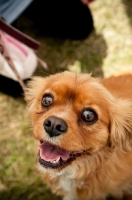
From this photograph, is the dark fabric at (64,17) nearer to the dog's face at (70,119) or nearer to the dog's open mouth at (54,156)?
the dog's face at (70,119)

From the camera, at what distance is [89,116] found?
1.39 meters

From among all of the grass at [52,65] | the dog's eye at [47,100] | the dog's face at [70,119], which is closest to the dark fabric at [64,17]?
the grass at [52,65]

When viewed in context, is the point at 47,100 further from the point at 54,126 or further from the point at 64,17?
the point at 64,17

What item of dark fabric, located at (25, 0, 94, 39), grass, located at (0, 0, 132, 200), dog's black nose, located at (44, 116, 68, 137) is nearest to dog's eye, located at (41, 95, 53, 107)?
dog's black nose, located at (44, 116, 68, 137)

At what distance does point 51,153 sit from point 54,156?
18 millimetres

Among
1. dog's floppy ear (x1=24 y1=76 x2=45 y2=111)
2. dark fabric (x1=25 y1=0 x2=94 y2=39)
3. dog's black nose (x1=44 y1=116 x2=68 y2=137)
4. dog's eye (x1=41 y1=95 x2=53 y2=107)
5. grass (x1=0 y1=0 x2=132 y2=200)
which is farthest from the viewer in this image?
dark fabric (x1=25 y1=0 x2=94 y2=39)

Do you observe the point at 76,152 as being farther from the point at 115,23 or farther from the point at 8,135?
the point at 115,23

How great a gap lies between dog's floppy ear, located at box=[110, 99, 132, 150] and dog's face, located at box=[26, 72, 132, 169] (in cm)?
2

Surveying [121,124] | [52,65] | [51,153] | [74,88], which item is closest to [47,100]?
[74,88]

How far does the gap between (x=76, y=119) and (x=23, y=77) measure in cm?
103

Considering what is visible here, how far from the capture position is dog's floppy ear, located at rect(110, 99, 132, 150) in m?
1.50

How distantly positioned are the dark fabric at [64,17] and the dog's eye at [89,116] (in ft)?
4.66

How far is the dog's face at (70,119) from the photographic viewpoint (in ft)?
4.39

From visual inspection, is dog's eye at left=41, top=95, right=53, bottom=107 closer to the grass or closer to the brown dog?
the brown dog
